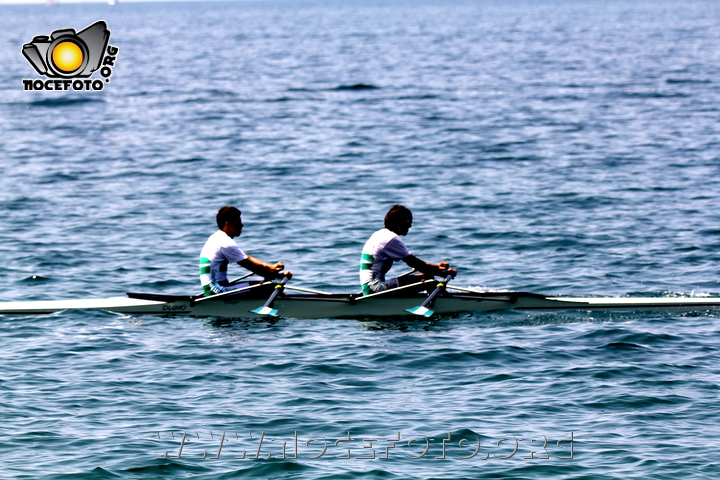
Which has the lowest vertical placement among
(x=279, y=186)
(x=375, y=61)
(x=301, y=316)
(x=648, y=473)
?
(x=648, y=473)

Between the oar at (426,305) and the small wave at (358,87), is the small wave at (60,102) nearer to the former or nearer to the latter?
the small wave at (358,87)

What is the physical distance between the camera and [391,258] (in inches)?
625

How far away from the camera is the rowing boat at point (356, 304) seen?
15898 millimetres

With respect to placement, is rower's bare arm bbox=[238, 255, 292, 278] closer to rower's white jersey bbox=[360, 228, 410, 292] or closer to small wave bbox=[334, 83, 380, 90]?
rower's white jersey bbox=[360, 228, 410, 292]

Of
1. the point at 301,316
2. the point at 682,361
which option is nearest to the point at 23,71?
the point at 301,316

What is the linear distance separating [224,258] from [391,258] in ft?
8.84

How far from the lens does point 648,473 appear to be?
33.3 feet

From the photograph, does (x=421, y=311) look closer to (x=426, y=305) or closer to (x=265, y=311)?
(x=426, y=305)

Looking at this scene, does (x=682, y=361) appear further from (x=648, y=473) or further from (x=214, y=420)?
(x=214, y=420)

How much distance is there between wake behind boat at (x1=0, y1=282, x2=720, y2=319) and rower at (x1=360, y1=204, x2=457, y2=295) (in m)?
0.26

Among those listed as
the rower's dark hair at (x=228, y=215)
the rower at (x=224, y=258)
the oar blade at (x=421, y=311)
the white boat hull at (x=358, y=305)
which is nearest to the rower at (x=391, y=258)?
→ the white boat hull at (x=358, y=305)

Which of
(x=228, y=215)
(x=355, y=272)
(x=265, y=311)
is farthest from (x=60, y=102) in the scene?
(x=265, y=311)

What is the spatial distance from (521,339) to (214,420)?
5.25m

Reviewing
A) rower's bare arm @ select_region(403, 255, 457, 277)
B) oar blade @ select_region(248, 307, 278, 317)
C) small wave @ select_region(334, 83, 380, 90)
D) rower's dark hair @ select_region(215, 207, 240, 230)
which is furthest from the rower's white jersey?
small wave @ select_region(334, 83, 380, 90)
